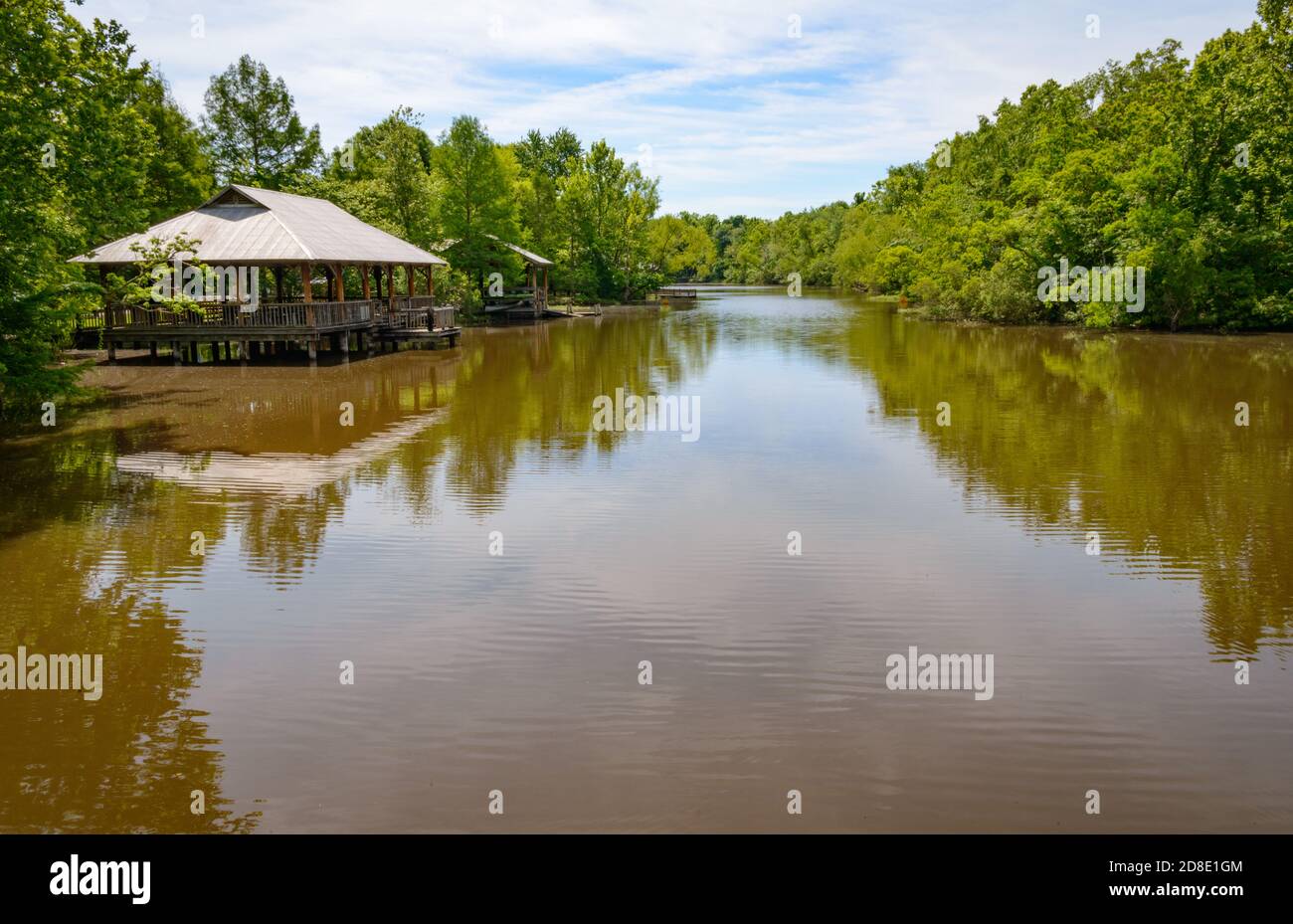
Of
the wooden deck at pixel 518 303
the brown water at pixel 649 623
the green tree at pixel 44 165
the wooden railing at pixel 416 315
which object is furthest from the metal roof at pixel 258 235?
the wooden deck at pixel 518 303

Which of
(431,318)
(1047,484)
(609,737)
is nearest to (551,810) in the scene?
(609,737)

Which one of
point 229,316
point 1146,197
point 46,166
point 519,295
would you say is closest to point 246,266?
point 229,316

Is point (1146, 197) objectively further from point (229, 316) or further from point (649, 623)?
point (649, 623)

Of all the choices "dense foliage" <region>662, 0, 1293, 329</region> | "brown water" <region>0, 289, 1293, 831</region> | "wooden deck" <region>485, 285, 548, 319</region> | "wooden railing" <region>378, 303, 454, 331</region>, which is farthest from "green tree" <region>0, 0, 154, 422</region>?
"dense foliage" <region>662, 0, 1293, 329</region>

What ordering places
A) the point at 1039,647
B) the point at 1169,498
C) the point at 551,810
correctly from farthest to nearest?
the point at 1169,498 → the point at 1039,647 → the point at 551,810

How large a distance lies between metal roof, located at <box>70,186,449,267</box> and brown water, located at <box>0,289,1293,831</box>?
11840 millimetres

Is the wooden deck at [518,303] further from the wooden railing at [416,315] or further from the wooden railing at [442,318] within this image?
the wooden railing at [442,318]

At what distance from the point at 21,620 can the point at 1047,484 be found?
47.7 ft

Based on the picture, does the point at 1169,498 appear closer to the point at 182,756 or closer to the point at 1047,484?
the point at 1047,484

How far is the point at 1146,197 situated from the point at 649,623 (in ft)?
140

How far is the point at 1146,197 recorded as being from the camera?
4250cm

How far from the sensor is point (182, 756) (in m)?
7.05

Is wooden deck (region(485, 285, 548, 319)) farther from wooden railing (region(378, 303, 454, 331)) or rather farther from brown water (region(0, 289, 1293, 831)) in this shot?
brown water (region(0, 289, 1293, 831))

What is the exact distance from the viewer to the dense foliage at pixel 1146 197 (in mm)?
39438
